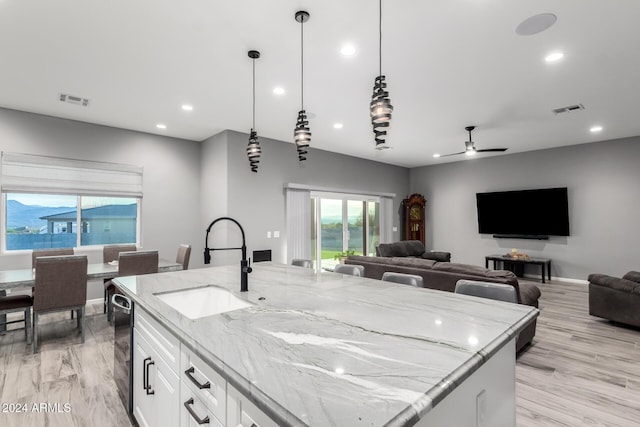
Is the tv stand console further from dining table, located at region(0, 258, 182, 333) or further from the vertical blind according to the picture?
dining table, located at region(0, 258, 182, 333)

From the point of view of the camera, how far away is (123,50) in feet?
9.68

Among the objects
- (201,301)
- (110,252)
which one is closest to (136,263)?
(110,252)

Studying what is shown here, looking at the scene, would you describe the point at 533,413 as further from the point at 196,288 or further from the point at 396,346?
the point at 196,288

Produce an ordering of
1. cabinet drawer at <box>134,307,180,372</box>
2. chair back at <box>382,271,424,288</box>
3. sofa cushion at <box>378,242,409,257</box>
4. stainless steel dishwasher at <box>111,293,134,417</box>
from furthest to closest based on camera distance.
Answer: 1. sofa cushion at <box>378,242,409,257</box>
2. chair back at <box>382,271,424,288</box>
3. stainless steel dishwasher at <box>111,293,134,417</box>
4. cabinet drawer at <box>134,307,180,372</box>

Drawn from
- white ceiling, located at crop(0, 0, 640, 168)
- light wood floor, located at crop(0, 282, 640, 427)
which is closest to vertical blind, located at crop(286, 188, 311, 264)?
white ceiling, located at crop(0, 0, 640, 168)

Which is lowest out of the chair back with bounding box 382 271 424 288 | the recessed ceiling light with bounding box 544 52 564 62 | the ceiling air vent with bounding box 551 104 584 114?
the chair back with bounding box 382 271 424 288

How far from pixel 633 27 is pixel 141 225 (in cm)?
665

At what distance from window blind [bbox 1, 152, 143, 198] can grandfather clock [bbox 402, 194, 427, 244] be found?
6656 mm

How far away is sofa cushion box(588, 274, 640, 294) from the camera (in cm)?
376

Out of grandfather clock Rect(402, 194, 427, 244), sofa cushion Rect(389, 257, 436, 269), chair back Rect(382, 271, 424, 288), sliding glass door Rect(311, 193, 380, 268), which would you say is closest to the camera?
chair back Rect(382, 271, 424, 288)

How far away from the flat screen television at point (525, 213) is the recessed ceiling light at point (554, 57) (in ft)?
15.3

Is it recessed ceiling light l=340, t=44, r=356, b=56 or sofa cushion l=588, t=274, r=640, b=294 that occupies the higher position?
recessed ceiling light l=340, t=44, r=356, b=56

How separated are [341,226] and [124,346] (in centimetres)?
577

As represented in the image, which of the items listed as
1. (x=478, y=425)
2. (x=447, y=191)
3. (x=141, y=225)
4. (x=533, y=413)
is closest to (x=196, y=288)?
(x=478, y=425)
